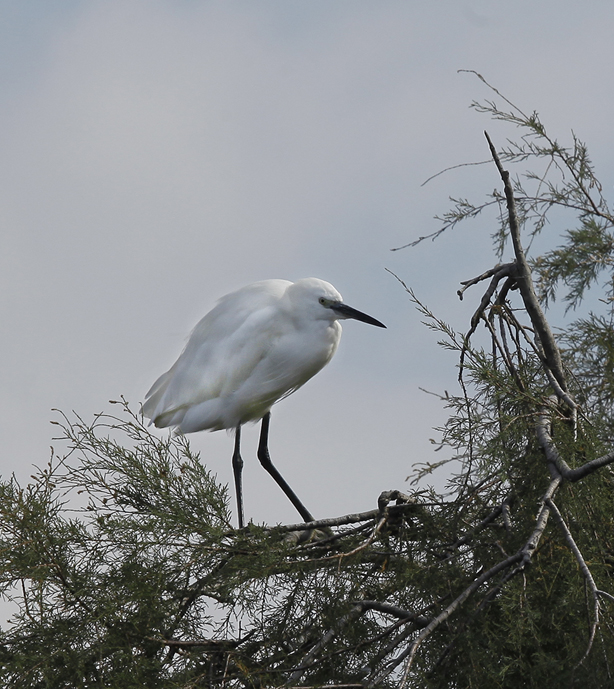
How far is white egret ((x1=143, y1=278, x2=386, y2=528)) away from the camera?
9.91ft

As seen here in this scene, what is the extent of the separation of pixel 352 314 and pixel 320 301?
0.51 ft

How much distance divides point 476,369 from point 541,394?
24 centimetres

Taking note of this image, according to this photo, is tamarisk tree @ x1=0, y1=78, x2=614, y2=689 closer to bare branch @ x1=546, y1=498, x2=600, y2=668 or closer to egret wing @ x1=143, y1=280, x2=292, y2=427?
bare branch @ x1=546, y1=498, x2=600, y2=668

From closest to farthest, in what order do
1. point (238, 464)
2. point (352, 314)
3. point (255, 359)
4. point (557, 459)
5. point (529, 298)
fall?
point (557, 459), point (529, 298), point (352, 314), point (255, 359), point (238, 464)

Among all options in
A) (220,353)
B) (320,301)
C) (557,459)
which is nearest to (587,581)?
(557,459)

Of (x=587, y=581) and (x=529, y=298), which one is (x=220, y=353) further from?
(x=587, y=581)

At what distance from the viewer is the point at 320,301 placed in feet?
9.83

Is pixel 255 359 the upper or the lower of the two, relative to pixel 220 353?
lower

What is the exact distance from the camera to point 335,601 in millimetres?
1508

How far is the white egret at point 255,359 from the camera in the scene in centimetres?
302

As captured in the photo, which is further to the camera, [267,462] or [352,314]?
[267,462]

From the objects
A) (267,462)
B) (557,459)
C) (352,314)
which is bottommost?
(557,459)

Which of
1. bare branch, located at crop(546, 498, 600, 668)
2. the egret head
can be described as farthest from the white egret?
bare branch, located at crop(546, 498, 600, 668)

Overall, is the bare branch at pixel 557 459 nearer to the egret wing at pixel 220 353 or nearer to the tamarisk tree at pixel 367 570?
the tamarisk tree at pixel 367 570
